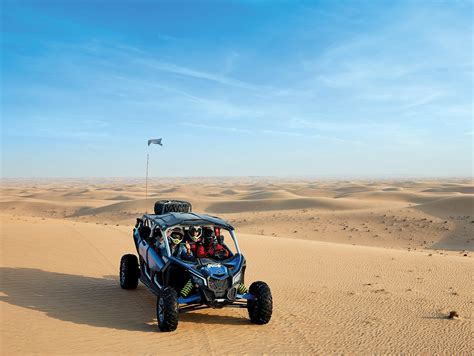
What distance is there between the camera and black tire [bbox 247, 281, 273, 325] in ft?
25.3

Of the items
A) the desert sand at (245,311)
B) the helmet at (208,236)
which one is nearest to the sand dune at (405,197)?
the desert sand at (245,311)

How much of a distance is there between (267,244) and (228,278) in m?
10.8

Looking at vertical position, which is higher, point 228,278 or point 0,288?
point 228,278

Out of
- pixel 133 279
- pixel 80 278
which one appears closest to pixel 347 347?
pixel 133 279

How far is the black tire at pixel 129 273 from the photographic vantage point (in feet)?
33.0

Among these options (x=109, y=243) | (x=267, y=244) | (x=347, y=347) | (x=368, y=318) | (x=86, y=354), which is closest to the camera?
(x=86, y=354)

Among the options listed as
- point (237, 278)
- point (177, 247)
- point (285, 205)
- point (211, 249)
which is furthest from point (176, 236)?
point (285, 205)

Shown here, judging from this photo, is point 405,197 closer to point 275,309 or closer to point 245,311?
point 275,309

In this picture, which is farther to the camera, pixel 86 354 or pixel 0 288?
pixel 0 288

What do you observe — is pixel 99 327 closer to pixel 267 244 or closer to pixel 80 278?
pixel 80 278

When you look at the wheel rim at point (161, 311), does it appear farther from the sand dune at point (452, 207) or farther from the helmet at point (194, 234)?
the sand dune at point (452, 207)

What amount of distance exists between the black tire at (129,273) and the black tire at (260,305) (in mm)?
3402

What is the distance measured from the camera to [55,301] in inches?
352

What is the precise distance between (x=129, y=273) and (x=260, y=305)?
3798 millimetres
